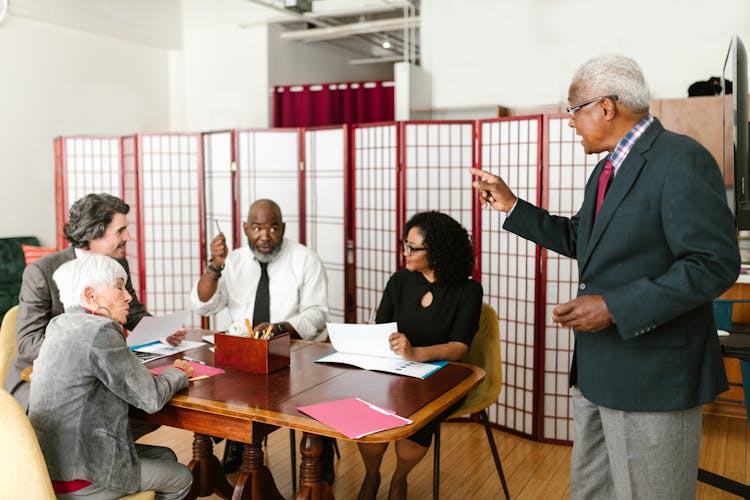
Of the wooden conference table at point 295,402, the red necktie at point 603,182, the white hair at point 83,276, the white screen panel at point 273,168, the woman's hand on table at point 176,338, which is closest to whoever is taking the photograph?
the red necktie at point 603,182

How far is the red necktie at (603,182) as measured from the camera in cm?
172

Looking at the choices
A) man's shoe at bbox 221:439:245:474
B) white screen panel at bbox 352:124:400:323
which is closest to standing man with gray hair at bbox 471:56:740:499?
man's shoe at bbox 221:439:245:474

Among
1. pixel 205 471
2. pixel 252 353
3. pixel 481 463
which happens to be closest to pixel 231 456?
pixel 205 471

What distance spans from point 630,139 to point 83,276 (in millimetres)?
1600

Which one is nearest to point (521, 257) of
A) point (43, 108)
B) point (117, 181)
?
point (117, 181)

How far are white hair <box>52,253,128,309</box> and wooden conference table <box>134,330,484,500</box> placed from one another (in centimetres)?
42

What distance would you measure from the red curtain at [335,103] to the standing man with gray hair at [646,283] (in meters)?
4.50

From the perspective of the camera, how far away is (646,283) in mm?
1498

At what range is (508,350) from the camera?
3.82 meters

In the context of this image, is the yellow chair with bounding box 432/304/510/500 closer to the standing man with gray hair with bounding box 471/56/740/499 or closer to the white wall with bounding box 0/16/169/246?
the standing man with gray hair with bounding box 471/56/740/499

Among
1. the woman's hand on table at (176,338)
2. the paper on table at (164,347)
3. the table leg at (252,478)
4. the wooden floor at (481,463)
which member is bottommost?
the wooden floor at (481,463)

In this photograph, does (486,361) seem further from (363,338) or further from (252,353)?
(252,353)

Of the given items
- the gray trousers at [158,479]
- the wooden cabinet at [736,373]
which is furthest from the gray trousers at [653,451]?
the wooden cabinet at [736,373]

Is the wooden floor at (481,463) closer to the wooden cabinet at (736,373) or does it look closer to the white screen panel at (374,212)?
the wooden cabinet at (736,373)
